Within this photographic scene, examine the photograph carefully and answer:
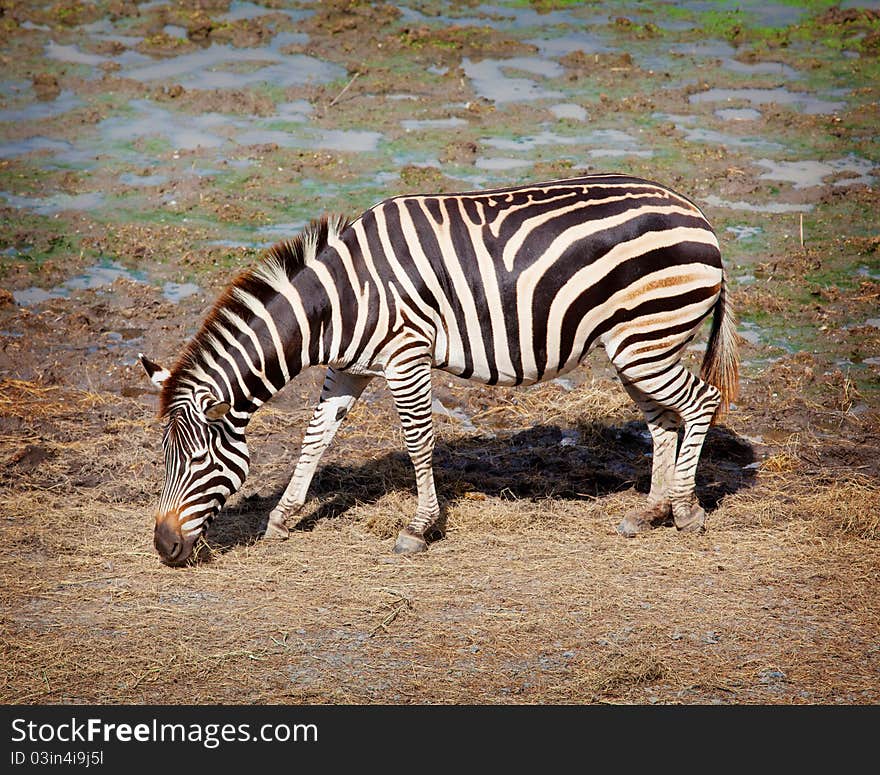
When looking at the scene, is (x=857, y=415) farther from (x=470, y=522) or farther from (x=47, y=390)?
(x=47, y=390)

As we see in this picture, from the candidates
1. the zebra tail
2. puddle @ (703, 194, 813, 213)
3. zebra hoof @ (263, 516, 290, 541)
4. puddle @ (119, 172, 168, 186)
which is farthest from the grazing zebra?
puddle @ (119, 172, 168, 186)

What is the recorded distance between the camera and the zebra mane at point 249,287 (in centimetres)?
730

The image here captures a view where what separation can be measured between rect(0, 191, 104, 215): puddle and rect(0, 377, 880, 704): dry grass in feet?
13.2

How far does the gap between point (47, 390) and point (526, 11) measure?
12.6 metres

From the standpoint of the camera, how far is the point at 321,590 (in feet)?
23.9

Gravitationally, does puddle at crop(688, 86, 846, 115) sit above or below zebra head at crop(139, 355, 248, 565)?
above

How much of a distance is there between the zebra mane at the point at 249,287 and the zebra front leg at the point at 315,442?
2.85ft

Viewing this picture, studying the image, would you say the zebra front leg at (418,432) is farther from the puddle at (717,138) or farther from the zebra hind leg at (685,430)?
the puddle at (717,138)

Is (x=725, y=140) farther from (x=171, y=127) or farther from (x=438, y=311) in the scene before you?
(x=438, y=311)

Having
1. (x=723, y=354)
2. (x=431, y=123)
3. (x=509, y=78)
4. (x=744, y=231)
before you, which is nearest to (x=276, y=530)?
(x=723, y=354)

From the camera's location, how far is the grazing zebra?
736 centimetres

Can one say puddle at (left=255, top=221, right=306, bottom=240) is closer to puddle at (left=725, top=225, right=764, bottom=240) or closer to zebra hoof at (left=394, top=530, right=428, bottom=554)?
puddle at (left=725, top=225, right=764, bottom=240)

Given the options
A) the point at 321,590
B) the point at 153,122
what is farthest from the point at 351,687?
the point at 153,122

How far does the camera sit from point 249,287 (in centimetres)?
746
